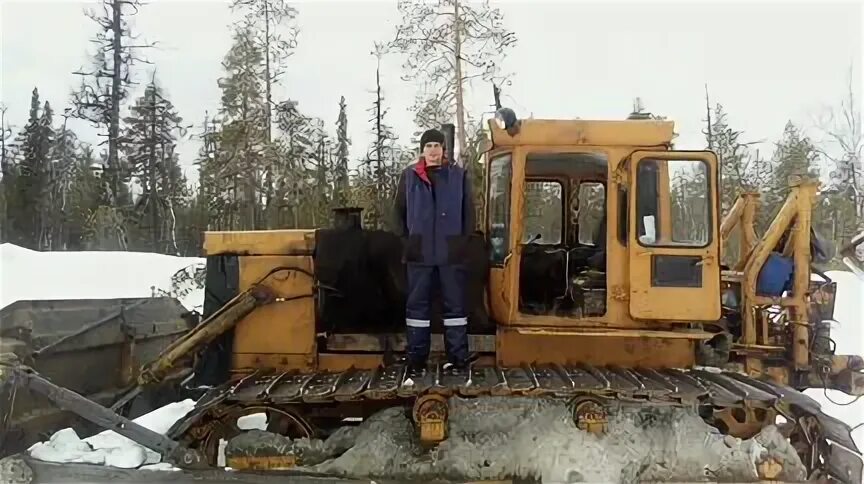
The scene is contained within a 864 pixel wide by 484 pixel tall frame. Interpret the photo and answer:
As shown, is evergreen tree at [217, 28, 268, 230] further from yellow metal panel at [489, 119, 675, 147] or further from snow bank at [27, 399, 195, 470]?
yellow metal panel at [489, 119, 675, 147]

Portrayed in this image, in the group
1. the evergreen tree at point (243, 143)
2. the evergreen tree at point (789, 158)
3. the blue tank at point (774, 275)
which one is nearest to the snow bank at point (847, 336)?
the blue tank at point (774, 275)

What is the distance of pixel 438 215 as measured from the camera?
4.82 metres

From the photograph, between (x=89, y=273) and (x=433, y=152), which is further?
(x=89, y=273)

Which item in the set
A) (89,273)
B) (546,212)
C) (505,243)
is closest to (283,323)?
(505,243)

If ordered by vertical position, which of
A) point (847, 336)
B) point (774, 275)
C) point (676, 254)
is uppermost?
point (676, 254)

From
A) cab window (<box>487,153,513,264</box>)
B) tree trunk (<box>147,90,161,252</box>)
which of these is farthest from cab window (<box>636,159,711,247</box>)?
tree trunk (<box>147,90,161,252</box>)

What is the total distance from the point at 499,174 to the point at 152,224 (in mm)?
14903

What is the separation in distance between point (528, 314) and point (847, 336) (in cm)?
564

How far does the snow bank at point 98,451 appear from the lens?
189 inches

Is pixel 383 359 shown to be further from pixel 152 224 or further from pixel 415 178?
pixel 152 224

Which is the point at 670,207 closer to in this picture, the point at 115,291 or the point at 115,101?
the point at 115,291

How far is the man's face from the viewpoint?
482 cm

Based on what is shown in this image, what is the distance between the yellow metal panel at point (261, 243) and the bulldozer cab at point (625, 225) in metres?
1.33

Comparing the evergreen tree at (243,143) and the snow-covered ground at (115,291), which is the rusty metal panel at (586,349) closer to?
the snow-covered ground at (115,291)
